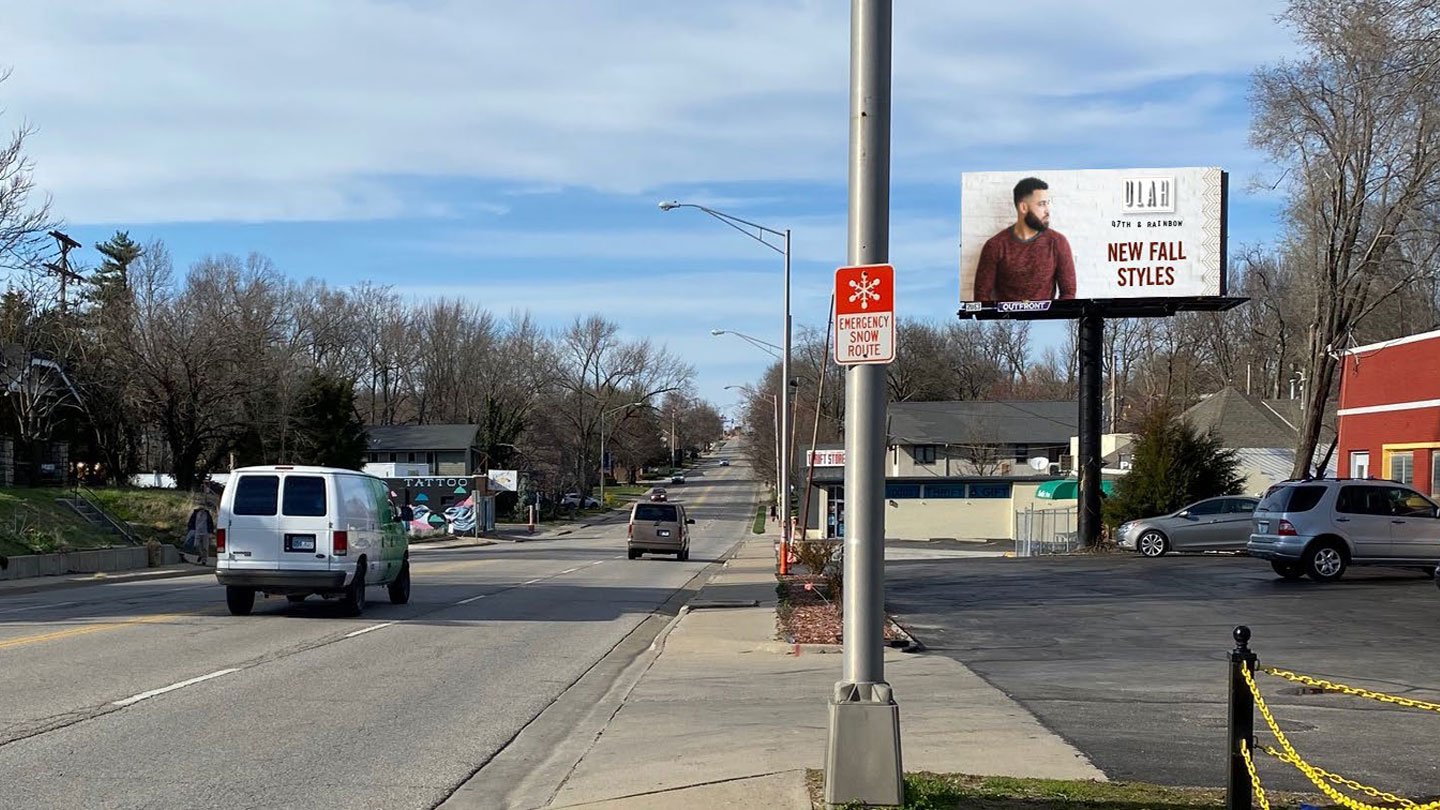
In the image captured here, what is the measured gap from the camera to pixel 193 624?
57.1 ft

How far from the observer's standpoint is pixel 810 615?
19.2 m

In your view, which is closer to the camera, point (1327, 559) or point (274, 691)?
point (274, 691)

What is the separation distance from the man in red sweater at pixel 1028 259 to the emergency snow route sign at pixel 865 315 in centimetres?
3066

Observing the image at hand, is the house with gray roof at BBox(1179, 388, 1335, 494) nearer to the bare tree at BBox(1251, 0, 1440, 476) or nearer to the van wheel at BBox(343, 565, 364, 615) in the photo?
the bare tree at BBox(1251, 0, 1440, 476)

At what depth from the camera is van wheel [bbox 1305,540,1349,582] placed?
23984mm

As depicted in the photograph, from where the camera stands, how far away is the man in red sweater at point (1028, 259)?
3684 centimetres

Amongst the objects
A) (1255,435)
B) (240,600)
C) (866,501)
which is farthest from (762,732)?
(1255,435)

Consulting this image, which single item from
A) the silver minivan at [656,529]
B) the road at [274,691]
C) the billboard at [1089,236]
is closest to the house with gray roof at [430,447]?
the silver minivan at [656,529]

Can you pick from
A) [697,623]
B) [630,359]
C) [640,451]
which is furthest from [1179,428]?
[640,451]

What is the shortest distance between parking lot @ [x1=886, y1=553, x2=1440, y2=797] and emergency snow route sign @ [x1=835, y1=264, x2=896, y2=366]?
10.5 feet

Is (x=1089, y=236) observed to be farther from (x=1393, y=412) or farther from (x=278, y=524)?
(x=278, y=524)

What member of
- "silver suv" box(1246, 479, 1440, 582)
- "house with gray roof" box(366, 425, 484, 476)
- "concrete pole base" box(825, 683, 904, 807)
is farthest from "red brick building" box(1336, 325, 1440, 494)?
"house with gray roof" box(366, 425, 484, 476)

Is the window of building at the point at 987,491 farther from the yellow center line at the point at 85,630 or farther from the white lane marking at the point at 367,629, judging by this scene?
the yellow center line at the point at 85,630

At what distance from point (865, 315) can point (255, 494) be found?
13252 mm
